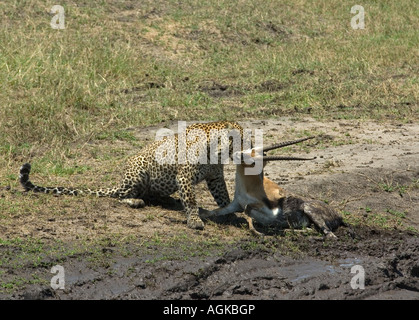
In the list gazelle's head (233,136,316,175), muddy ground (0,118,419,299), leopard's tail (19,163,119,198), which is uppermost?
gazelle's head (233,136,316,175)

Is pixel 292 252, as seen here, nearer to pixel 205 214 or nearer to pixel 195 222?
pixel 195 222

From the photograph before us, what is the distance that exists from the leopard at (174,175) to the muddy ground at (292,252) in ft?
0.80

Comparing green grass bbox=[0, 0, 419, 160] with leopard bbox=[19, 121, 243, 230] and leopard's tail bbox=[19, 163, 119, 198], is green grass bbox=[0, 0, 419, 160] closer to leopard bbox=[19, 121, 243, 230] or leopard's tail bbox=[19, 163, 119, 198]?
leopard's tail bbox=[19, 163, 119, 198]

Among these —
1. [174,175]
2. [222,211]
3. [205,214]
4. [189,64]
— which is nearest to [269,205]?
[222,211]

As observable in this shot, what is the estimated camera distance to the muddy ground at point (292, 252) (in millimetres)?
7020

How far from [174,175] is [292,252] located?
1.67 m

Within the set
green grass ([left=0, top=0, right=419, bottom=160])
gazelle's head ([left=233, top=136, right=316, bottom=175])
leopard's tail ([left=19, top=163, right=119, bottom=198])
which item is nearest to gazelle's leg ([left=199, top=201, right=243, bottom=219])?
gazelle's head ([left=233, top=136, right=316, bottom=175])

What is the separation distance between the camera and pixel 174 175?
28.9 feet

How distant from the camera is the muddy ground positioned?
702 centimetres

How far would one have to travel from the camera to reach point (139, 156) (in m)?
9.12

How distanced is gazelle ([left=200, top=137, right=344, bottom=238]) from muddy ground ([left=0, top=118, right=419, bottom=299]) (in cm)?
17

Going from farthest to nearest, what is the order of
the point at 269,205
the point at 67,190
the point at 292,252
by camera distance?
the point at 67,190
the point at 269,205
the point at 292,252
